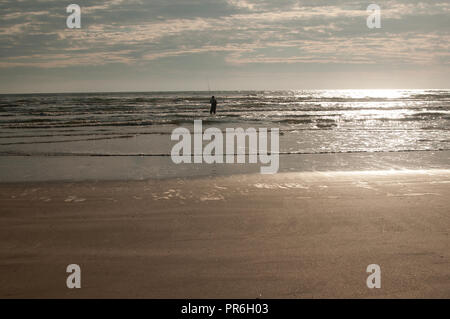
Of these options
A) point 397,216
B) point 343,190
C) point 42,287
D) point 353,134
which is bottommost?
point 42,287

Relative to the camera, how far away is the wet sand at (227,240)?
12.7 feet

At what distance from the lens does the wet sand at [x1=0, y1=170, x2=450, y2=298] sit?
3.88m

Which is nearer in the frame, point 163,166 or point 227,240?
point 227,240

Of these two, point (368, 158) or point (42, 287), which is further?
point (368, 158)

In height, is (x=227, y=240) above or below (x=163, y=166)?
below

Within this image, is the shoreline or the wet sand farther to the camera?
the shoreline

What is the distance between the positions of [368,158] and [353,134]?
24.3 feet

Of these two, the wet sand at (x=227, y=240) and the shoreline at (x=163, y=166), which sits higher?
the shoreline at (x=163, y=166)

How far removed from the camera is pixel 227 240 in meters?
5.04

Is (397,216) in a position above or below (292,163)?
below

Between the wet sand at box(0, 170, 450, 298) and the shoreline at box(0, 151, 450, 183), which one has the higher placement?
the shoreline at box(0, 151, 450, 183)

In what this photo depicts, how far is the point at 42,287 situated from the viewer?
387 centimetres
